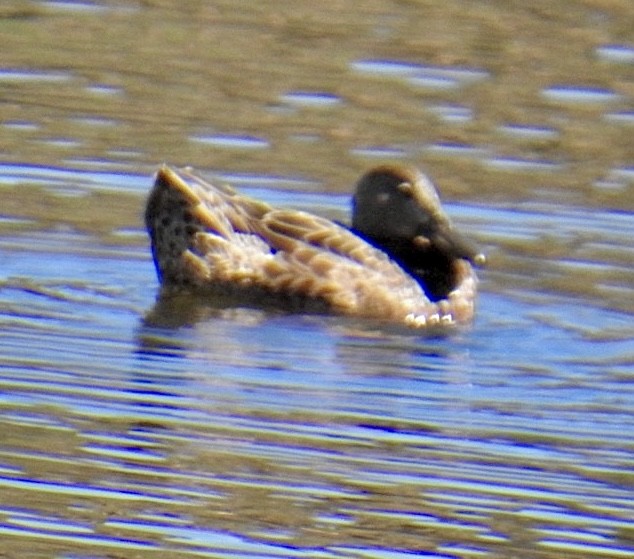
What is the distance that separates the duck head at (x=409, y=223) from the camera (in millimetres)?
11195

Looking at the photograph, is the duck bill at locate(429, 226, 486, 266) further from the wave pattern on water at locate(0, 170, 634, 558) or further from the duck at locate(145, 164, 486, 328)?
the wave pattern on water at locate(0, 170, 634, 558)

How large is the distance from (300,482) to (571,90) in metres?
7.88

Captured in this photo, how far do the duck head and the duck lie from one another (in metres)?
0.32

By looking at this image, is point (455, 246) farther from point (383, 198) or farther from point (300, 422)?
point (300, 422)

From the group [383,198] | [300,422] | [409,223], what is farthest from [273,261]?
[300,422]

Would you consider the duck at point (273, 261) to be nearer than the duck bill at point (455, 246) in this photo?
Yes

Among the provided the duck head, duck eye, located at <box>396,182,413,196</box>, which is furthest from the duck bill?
duck eye, located at <box>396,182,413,196</box>

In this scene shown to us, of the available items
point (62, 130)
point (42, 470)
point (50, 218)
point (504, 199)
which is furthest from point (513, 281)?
point (42, 470)

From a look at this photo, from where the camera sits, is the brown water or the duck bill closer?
the brown water

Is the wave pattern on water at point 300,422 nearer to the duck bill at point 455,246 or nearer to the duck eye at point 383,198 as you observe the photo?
the duck bill at point 455,246

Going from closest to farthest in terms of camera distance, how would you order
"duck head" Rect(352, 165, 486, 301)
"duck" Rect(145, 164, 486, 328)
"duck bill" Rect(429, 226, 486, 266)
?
"duck" Rect(145, 164, 486, 328) → "duck bill" Rect(429, 226, 486, 266) → "duck head" Rect(352, 165, 486, 301)

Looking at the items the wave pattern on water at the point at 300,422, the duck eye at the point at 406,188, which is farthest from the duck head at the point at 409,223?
the wave pattern on water at the point at 300,422

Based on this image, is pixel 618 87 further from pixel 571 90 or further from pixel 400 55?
pixel 400 55

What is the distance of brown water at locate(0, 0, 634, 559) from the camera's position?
7098 millimetres
